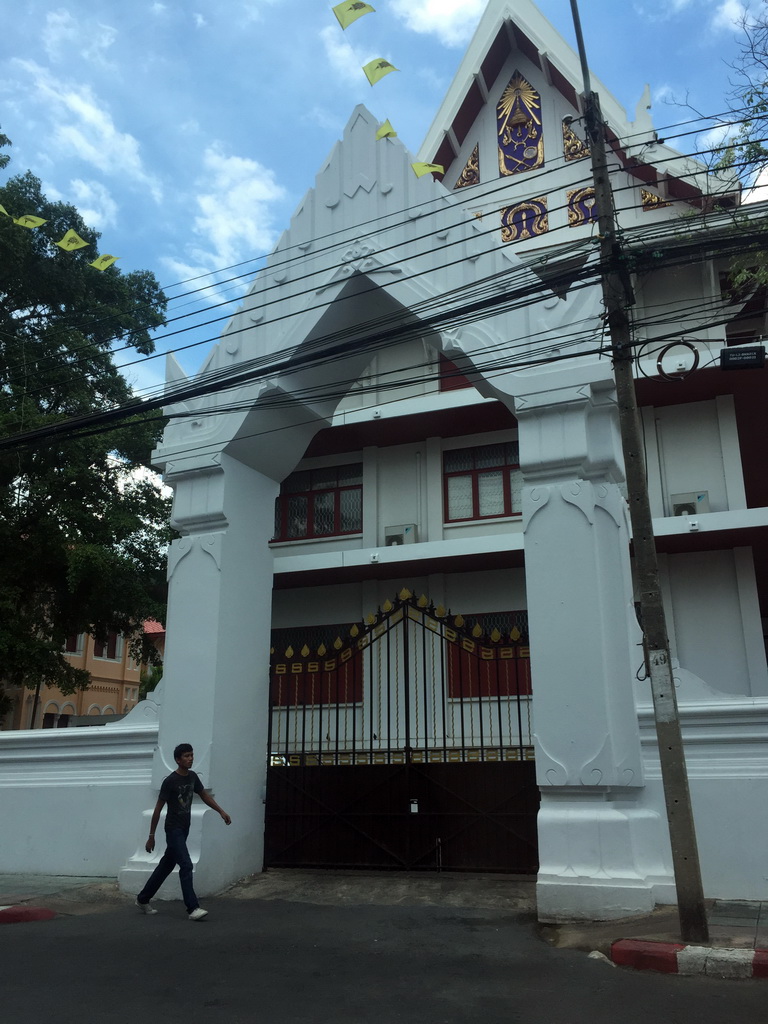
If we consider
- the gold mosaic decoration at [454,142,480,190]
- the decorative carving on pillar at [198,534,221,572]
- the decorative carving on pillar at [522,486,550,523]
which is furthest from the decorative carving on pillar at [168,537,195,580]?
the gold mosaic decoration at [454,142,480,190]

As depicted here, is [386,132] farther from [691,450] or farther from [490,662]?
[691,450]

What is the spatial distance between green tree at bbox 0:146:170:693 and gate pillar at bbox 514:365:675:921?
9284 mm

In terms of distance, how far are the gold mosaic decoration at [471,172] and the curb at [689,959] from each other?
1594 cm

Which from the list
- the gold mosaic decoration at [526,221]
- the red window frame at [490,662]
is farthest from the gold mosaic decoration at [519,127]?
the red window frame at [490,662]

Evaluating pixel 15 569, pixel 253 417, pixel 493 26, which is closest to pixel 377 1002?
pixel 253 417

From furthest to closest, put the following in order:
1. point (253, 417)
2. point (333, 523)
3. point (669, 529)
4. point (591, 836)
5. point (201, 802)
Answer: point (333, 523) < point (669, 529) < point (253, 417) < point (201, 802) < point (591, 836)

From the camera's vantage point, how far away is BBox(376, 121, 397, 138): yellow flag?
32.3ft

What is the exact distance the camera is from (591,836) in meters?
7.25

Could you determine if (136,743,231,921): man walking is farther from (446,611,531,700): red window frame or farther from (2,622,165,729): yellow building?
(2,622,165,729): yellow building

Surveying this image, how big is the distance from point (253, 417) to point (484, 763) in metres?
4.43

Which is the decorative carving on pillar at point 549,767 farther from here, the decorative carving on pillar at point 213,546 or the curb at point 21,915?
the curb at point 21,915

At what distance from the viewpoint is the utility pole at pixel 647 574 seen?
605cm

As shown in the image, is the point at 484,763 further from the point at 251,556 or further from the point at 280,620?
the point at 280,620

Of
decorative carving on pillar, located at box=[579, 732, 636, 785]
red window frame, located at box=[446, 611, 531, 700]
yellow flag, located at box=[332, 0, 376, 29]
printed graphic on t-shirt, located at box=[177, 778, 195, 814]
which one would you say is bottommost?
printed graphic on t-shirt, located at box=[177, 778, 195, 814]
